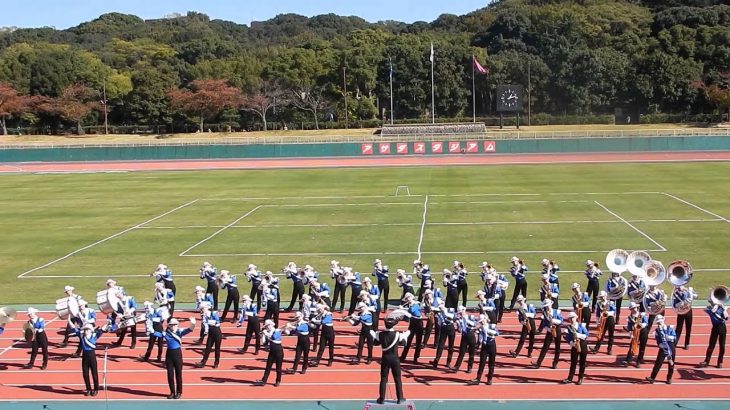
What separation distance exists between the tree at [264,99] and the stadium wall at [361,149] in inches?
1146

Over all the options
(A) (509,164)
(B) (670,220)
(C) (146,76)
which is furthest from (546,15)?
(B) (670,220)

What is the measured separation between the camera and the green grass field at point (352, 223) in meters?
25.0

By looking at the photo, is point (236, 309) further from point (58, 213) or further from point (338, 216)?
point (58, 213)

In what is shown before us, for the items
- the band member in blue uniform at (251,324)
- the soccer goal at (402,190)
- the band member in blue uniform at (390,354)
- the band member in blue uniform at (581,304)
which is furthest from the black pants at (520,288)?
the soccer goal at (402,190)

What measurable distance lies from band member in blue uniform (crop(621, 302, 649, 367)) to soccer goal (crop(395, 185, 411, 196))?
2552 cm

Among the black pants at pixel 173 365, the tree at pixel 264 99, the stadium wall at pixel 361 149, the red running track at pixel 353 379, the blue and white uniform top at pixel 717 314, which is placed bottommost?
the red running track at pixel 353 379

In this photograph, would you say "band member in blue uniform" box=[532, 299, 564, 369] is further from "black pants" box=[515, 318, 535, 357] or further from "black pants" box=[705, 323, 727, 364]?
"black pants" box=[705, 323, 727, 364]

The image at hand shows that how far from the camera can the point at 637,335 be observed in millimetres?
15023

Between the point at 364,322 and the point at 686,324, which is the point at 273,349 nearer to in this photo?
the point at 364,322

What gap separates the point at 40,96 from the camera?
97.2 m

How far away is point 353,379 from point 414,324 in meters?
1.68

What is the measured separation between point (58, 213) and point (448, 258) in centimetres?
2115

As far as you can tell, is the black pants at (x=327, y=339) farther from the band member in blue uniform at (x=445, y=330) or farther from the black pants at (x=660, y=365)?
the black pants at (x=660, y=365)

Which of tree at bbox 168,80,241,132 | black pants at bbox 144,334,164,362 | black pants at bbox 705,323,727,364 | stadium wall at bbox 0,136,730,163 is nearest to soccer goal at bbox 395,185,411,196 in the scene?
stadium wall at bbox 0,136,730,163
